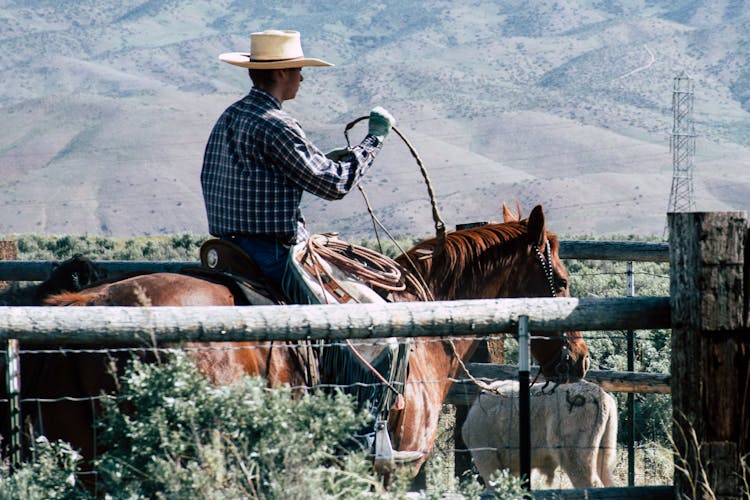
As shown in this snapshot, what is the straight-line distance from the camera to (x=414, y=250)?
20.0 ft

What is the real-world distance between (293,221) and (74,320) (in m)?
1.48

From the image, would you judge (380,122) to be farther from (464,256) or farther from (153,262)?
(153,262)

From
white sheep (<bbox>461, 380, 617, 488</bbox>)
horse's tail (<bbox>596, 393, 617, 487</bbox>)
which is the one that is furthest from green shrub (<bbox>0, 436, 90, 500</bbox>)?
horse's tail (<bbox>596, 393, 617, 487</bbox>)

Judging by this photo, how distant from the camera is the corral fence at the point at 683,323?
3844 mm

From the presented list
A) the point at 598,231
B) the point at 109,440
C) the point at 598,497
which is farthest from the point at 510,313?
the point at 598,231

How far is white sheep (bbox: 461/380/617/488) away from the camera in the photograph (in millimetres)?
6723

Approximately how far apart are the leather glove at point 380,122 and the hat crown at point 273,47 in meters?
0.43

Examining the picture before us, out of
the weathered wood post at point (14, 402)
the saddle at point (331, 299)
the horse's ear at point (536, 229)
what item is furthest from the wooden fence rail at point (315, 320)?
the horse's ear at point (536, 229)

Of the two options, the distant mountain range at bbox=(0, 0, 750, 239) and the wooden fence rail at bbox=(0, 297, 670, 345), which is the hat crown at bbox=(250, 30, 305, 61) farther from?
the distant mountain range at bbox=(0, 0, 750, 239)

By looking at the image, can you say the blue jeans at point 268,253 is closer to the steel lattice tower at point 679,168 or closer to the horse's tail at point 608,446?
the horse's tail at point 608,446

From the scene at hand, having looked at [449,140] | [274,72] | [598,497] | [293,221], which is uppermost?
[449,140]

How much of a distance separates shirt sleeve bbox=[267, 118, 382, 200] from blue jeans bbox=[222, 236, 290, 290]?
1.00 ft

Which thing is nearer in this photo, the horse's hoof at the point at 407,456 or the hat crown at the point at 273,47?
the hat crown at the point at 273,47

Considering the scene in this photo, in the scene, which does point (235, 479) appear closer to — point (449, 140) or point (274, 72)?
point (274, 72)
